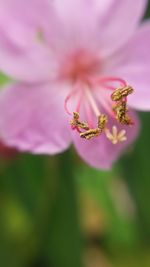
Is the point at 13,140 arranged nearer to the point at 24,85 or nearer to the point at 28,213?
the point at 24,85

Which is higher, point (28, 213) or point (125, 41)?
point (125, 41)

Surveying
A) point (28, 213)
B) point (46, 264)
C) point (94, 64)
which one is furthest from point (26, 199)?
point (94, 64)

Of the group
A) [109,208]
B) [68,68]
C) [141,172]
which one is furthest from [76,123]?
[109,208]

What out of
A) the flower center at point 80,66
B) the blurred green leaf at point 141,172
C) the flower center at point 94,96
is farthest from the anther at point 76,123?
the blurred green leaf at point 141,172

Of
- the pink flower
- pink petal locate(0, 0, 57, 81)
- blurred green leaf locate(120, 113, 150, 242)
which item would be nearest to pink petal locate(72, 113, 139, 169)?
the pink flower

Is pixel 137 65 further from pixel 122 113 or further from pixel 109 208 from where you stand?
pixel 109 208

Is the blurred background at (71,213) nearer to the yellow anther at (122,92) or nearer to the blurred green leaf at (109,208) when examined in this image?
the blurred green leaf at (109,208)
